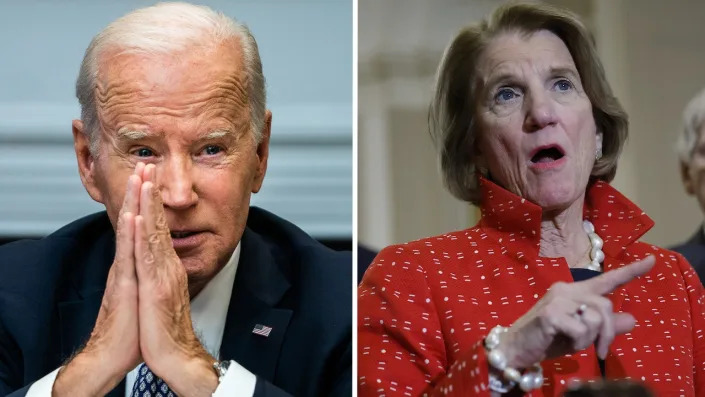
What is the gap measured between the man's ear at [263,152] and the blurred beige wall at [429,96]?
0.86 feet

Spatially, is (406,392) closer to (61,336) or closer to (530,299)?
(530,299)

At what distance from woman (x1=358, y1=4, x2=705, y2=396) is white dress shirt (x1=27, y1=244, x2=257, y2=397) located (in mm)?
315

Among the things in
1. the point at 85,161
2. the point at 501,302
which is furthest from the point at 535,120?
the point at 85,161

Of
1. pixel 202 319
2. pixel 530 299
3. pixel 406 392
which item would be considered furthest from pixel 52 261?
pixel 530 299

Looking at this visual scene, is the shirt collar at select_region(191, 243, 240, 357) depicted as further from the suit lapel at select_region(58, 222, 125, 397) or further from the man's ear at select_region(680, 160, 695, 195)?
the man's ear at select_region(680, 160, 695, 195)

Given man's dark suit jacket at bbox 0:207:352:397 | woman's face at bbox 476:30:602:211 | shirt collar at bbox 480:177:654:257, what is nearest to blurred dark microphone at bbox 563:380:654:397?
shirt collar at bbox 480:177:654:257

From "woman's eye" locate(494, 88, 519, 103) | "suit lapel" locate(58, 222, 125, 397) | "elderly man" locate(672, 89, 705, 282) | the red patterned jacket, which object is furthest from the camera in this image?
"elderly man" locate(672, 89, 705, 282)

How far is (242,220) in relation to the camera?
294 cm

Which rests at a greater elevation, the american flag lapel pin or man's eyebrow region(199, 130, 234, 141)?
man's eyebrow region(199, 130, 234, 141)

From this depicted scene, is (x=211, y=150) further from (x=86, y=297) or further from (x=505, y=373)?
(x=505, y=373)

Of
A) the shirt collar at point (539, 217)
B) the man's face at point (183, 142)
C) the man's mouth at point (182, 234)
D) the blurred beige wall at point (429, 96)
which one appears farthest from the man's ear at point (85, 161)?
the shirt collar at point (539, 217)

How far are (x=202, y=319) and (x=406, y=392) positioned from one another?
60 cm

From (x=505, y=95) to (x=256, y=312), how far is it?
90 centimetres

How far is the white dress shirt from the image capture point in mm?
2746
